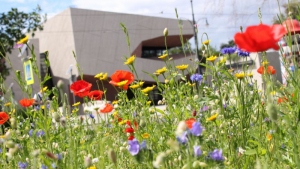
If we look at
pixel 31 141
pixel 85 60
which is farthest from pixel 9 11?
pixel 85 60

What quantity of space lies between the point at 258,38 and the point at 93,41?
1870 cm

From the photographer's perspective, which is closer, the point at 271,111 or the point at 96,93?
the point at 271,111

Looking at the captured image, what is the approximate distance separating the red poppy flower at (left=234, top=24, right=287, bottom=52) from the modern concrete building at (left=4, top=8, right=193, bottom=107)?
17008mm

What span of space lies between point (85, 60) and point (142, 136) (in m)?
17.6

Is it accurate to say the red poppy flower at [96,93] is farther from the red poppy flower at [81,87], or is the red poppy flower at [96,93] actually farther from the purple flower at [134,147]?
the purple flower at [134,147]

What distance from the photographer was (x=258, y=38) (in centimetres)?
66

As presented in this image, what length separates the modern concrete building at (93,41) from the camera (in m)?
18.2

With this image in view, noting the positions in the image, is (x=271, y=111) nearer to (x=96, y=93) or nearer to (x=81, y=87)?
(x=81, y=87)

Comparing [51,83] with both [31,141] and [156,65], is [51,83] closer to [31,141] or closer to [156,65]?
[156,65]

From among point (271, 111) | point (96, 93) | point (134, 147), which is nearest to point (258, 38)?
point (271, 111)

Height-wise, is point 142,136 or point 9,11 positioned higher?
point 9,11

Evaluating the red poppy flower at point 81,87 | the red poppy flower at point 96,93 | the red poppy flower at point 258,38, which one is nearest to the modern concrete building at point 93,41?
the red poppy flower at point 96,93

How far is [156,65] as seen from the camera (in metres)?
20.7

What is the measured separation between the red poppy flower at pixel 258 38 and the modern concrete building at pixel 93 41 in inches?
670
